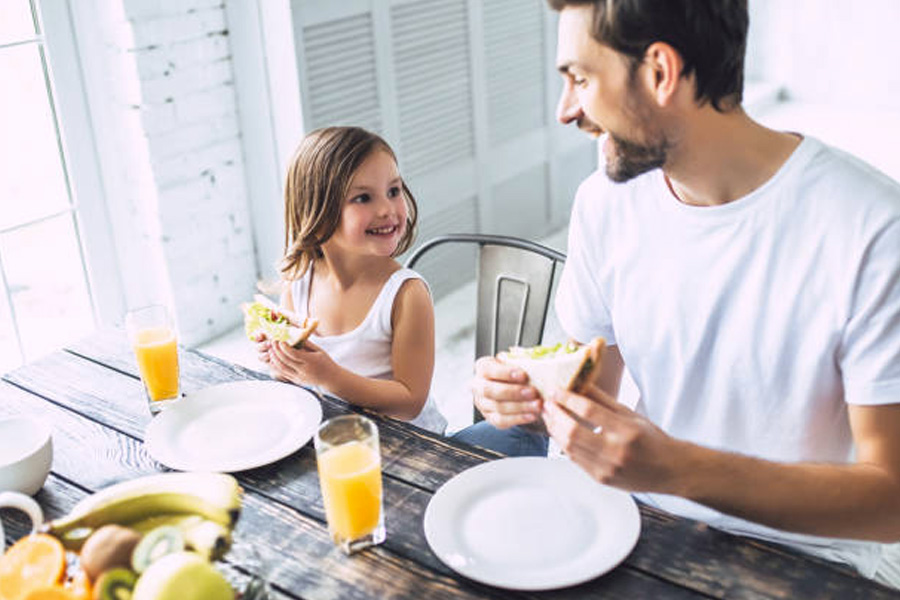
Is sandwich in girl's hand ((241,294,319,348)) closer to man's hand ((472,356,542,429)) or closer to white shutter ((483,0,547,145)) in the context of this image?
man's hand ((472,356,542,429))

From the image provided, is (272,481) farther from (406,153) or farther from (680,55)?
(406,153)

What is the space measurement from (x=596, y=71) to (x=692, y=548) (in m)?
0.63

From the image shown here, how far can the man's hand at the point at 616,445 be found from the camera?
1.08m

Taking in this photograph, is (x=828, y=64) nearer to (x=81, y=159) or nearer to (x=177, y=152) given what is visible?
(x=177, y=152)

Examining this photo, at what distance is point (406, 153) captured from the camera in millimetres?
3424

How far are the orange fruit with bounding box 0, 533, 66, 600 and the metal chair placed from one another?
1.02 m

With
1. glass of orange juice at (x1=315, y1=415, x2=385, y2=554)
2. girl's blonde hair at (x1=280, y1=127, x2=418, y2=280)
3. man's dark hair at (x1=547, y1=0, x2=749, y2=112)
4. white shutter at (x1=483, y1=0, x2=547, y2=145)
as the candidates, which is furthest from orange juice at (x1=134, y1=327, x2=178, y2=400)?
white shutter at (x1=483, y1=0, x2=547, y2=145)

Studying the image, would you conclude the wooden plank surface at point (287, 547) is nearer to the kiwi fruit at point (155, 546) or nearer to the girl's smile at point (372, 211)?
the kiwi fruit at point (155, 546)

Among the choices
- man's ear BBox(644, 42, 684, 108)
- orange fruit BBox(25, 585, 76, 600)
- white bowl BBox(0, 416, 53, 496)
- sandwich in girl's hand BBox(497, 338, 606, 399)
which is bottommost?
white bowl BBox(0, 416, 53, 496)

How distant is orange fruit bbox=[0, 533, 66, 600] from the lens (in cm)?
103

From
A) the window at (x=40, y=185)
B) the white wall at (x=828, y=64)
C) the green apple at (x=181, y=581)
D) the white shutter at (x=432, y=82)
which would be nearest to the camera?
the green apple at (x=181, y=581)

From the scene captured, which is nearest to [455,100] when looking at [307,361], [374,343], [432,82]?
[432,82]

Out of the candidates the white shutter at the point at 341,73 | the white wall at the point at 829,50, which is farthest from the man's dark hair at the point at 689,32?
the white wall at the point at 829,50

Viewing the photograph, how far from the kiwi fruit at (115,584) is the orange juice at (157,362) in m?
0.63
